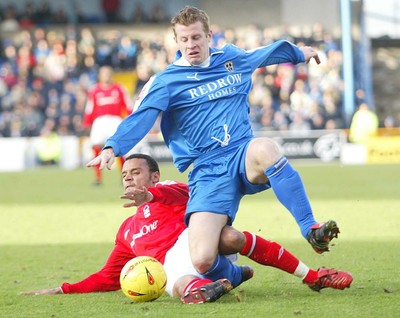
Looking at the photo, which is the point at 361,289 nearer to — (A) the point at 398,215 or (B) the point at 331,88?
(A) the point at 398,215

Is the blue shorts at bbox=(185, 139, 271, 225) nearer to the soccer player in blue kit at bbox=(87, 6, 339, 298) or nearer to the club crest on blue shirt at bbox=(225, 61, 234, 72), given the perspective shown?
the soccer player in blue kit at bbox=(87, 6, 339, 298)

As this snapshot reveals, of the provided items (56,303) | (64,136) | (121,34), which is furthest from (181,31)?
(121,34)

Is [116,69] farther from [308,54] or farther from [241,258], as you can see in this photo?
[308,54]

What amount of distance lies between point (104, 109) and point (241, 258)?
1064 centimetres

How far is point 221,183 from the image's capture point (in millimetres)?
6422

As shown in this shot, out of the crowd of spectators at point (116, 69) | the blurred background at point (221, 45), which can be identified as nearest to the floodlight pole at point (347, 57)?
the blurred background at point (221, 45)

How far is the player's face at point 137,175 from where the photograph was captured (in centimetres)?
650

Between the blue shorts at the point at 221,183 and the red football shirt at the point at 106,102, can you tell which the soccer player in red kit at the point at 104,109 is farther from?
the blue shorts at the point at 221,183

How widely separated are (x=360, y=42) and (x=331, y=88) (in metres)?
4.11

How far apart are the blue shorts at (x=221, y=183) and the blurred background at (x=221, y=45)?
1875 centimetres

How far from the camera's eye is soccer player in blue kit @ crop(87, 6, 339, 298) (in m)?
6.14

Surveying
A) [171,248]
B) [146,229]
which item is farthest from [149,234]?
[171,248]

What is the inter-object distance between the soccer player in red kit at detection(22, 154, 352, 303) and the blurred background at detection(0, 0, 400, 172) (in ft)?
60.9

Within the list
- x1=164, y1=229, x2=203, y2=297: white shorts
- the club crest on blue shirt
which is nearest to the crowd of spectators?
the club crest on blue shirt
